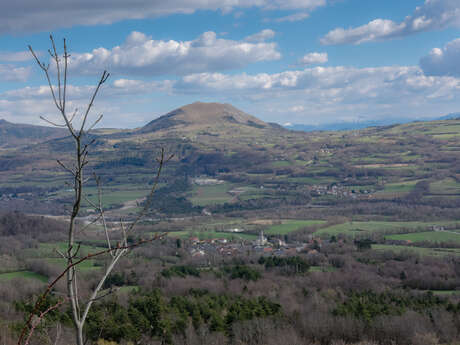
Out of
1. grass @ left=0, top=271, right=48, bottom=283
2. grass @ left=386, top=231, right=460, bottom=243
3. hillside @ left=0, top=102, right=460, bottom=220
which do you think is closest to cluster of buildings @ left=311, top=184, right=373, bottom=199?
hillside @ left=0, top=102, right=460, bottom=220

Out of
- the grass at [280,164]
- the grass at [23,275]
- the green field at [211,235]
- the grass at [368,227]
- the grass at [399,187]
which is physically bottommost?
the green field at [211,235]

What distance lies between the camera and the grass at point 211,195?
247ft

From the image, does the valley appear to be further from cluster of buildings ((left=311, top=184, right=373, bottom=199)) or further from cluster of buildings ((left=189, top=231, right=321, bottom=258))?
cluster of buildings ((left=311, top=184, right=373, bottom=199))

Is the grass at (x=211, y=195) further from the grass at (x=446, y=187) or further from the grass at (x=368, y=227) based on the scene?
the grass at (x=446, y=187)

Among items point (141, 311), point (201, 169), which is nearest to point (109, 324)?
point (141, 311)

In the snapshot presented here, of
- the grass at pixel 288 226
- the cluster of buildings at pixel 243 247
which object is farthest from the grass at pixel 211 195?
the cluster of buildings at pixel 243 247

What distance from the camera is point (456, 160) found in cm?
8419

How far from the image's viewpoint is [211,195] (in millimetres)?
83375

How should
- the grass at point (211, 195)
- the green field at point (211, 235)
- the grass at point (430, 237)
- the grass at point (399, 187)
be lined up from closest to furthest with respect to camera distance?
1. the grass at point (430, 237)
2. the green field at point (211, 235)
3. the grass at point (399, 187)
4. the grass at point (211, 195)

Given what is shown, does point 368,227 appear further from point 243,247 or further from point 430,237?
point 243,247

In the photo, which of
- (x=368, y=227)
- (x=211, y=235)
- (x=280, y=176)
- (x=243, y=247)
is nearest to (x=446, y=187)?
(x=368, y=227)

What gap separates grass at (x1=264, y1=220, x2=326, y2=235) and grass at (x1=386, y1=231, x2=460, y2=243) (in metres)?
11.3

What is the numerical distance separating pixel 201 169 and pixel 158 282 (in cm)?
8360

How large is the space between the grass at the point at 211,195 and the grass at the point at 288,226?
20524 millimetres
